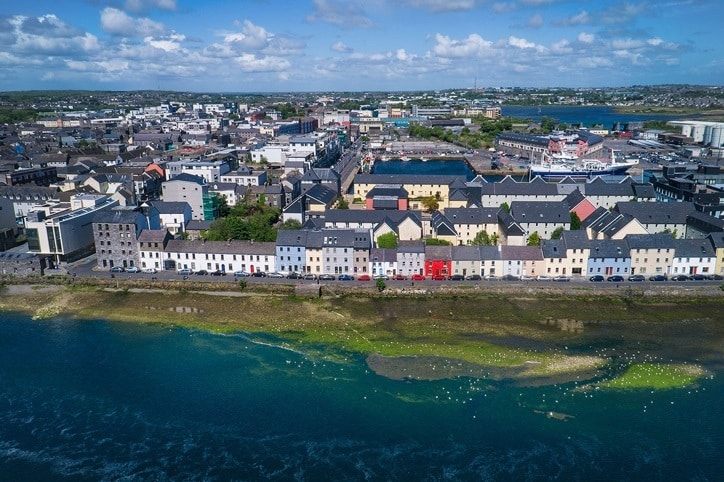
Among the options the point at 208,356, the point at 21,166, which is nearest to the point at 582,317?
the point at 208,356

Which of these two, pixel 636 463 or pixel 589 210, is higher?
pixel 589 210

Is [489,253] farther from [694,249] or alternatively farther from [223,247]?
[223,247]

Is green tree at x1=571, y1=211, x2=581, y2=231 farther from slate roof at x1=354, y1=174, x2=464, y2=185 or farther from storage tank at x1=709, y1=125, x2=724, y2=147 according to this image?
storage tank at x1=709, y1=125, x2=724, y2=147

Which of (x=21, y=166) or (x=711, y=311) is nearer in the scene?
(x=711, y=311)

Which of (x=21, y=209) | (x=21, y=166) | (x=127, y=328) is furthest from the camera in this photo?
(x=21, y=166)

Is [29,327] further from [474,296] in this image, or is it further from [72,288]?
[474,296]

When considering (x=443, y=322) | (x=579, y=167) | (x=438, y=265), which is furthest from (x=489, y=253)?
(x=579, y=167)
